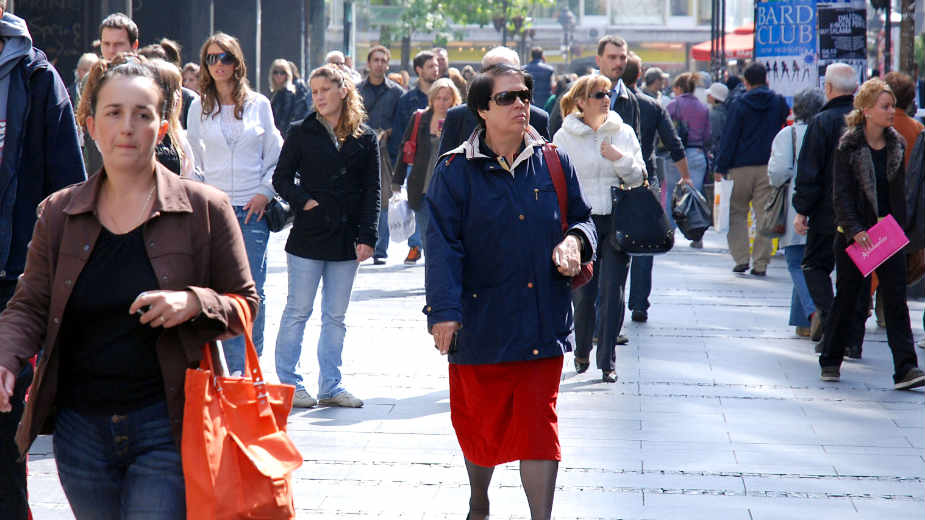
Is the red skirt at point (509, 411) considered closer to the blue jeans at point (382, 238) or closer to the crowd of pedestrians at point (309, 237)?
the crowd of pedestrians at point (309, 237)

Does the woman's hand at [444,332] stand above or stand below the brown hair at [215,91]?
below

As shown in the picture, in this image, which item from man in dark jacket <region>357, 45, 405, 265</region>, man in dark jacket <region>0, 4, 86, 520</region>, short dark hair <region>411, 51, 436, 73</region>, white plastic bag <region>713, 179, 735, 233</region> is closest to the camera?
man in dark jacket <region>0, 4, 86, 520</region>

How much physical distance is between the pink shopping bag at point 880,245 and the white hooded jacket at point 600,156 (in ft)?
4.63

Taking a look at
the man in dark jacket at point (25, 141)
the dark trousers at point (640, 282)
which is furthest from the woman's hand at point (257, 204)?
the dark trousers at point (640, 282)

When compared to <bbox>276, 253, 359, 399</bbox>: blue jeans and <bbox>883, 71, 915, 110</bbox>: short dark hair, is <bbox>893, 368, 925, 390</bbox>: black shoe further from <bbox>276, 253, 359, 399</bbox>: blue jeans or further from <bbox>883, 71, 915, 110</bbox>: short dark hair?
<bbox>276, 253, 359, 399</bbox>: blue jeans

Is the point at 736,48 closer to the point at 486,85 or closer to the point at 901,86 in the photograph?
the point at 901,86

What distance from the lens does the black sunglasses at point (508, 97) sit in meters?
4.90

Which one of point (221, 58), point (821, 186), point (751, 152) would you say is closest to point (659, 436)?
point (821, 186)

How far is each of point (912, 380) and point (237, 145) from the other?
427 cm

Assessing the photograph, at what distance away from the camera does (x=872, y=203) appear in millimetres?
8422

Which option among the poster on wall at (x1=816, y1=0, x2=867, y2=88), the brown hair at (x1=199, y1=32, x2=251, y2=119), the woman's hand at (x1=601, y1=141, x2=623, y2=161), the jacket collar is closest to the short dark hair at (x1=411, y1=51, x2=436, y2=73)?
the poster on wall at (x1=816, y1=0, x2=867, y2=88)

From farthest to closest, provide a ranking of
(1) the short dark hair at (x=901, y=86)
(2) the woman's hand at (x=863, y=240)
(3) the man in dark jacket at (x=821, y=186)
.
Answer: (1) the short dark hair at (x=901, y=86) < (3) the man in dark jacket at (x=821, y=186) < (2) the woman's hand at (x=863, y=240)

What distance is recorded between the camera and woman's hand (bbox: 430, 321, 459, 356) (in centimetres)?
477

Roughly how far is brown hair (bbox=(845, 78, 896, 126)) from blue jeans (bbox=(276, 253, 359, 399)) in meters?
3.25
